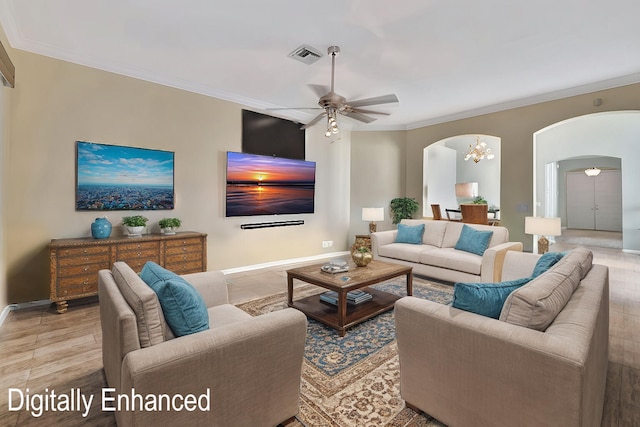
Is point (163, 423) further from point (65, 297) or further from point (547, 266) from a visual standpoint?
point (65, 297)

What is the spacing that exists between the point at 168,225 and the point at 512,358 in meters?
4.00

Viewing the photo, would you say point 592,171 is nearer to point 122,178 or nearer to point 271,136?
point 271,136

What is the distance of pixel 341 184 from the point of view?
6.59 m

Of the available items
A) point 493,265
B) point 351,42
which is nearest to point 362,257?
point 493,265

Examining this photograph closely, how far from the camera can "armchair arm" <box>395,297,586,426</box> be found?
1.13 metres

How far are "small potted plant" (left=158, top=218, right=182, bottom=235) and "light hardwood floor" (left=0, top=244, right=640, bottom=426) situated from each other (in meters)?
1.14

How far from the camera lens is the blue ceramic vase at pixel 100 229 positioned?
3502 mm

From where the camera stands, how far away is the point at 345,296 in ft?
8.73

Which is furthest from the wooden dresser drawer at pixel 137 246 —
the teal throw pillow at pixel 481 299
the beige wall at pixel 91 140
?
the teal throw pillow at pixel 481 299

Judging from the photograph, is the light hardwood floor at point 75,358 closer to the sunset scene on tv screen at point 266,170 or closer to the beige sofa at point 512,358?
the beige sofa at point 512,358

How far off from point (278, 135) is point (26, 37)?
330 centimetres

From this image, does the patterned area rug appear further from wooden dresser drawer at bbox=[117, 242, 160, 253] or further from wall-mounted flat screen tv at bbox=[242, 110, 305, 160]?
wall-mounted flat screen tv at bbox=[242, 110, 305, 160]

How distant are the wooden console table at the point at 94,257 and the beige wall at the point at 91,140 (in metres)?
0.43

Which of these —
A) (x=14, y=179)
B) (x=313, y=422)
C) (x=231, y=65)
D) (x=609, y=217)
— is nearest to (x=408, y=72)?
(x=231, y=65)
